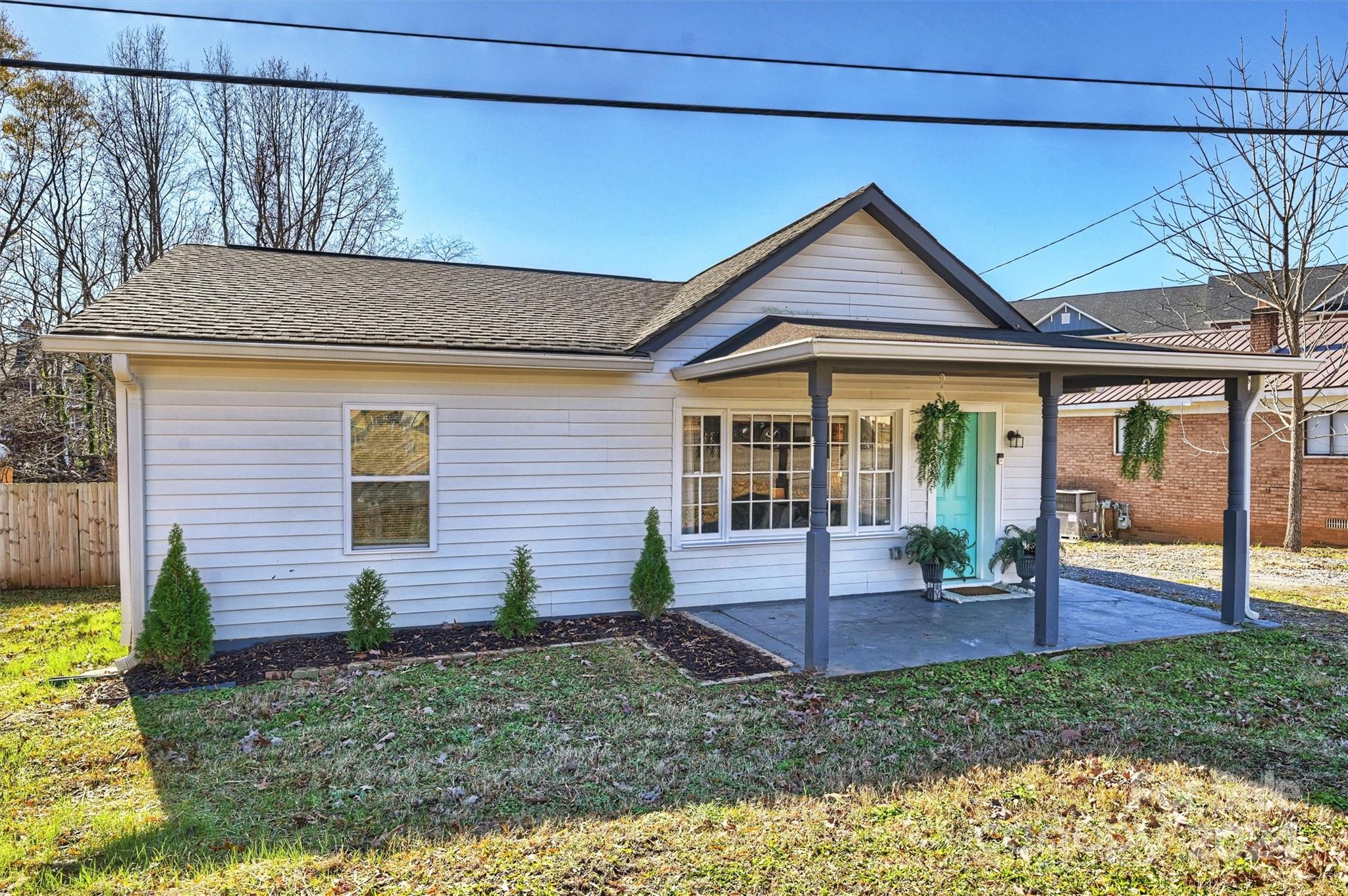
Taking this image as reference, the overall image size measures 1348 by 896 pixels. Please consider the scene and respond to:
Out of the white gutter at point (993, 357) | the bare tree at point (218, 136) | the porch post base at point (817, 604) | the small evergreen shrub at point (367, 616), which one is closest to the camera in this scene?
the white gutter at point (993, 357)

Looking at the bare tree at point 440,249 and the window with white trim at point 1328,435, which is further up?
the bare tree at point 440,249

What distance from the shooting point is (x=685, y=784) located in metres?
4.50

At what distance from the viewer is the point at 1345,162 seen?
13.9m

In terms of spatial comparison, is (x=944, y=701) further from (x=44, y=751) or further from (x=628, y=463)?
(x=44, y=751)

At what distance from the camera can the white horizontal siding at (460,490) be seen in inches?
287

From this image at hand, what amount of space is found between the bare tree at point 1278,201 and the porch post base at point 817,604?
1281cm

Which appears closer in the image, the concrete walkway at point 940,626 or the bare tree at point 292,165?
the concrete walkway at point 940,626

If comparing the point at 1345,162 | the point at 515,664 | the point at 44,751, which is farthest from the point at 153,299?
the point at 1345,162

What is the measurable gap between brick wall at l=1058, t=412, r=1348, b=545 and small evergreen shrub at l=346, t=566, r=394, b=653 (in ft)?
45.8

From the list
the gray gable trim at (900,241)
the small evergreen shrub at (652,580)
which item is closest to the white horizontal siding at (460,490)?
the small evergreen shrub at (652,580)

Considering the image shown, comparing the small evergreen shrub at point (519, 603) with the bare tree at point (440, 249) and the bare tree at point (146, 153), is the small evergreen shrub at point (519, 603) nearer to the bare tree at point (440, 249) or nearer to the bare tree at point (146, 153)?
the bare tree at point (146, 153)

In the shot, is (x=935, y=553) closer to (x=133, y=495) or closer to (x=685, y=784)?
(x=685, y=784)

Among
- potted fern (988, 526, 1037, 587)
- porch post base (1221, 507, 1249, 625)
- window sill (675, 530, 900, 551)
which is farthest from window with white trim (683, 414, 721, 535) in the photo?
porch post base (1221, 507, 1249, 625)

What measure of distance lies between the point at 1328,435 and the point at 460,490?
1705cm
